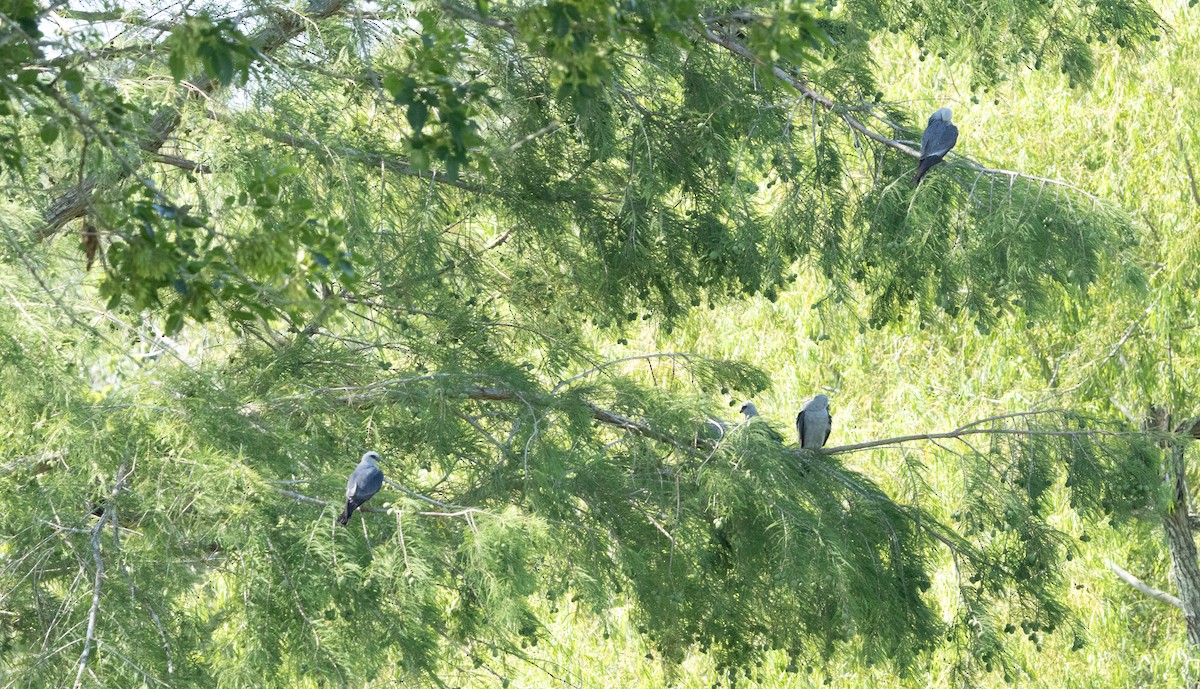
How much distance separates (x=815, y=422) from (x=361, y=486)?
2501 mm

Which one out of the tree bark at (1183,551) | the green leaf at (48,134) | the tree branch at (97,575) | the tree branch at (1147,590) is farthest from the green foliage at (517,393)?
the tree bark at (1183,551)

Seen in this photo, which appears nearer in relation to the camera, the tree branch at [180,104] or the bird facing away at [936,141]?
the bird facing away at [936,141]

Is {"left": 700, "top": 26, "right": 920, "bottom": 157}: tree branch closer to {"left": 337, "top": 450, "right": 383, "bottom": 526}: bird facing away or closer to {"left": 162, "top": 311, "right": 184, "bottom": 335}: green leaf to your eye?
{"left": 337, "top": 450, "right": 383, "bottom": 526}: bird facing away

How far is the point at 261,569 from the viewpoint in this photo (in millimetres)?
3746

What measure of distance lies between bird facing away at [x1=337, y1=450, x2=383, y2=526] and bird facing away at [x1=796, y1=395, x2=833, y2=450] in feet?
7.88

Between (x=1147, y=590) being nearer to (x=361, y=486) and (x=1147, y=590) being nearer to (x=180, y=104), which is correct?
(x=361, y=486)

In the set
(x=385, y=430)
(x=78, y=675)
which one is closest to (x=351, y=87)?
(x=385, y=430)

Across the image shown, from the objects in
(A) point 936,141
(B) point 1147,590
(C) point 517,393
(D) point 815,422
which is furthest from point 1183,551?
(C) point 517,393

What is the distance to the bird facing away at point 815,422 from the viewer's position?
19.2ft

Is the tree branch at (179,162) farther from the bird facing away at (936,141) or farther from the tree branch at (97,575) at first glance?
the bird facing away at (936,141)

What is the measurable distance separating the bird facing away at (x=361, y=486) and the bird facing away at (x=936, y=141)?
213cm

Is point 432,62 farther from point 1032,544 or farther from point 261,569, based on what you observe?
point 1032,544

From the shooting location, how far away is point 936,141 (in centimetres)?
471

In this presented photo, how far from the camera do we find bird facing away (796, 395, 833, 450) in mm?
5859
